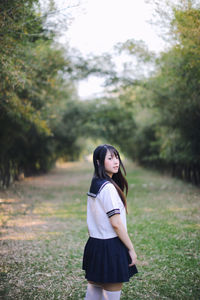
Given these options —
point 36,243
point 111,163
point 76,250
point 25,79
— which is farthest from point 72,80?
point 111,163

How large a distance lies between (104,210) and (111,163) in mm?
391

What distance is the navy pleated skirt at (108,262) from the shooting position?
215cm

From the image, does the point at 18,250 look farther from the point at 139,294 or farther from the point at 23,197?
the point at 23,197

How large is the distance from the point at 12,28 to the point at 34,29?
4.08 ft

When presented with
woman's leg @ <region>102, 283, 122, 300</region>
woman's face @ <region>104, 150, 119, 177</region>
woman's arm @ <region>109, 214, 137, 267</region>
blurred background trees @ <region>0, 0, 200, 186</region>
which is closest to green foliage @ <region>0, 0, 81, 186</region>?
blurred background trees @ <region>0, 0, 200, 186</region>

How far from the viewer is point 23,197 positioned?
1030 centimetres

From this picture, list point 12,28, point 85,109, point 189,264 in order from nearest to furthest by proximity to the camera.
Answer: point 189,264 < point 12,28 < point 85,109

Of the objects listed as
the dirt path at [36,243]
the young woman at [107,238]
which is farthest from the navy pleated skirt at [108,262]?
the dirt path at [36,243]

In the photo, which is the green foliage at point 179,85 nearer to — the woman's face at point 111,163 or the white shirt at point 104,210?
the woman's face at point 111,163

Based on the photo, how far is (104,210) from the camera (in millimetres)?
2184

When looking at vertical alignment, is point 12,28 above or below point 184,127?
above

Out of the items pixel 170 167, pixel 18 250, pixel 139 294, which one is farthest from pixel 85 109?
pixel 139 294

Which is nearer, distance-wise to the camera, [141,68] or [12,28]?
[12,28]

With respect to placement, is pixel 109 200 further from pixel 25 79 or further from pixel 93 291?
pixel 25 79
